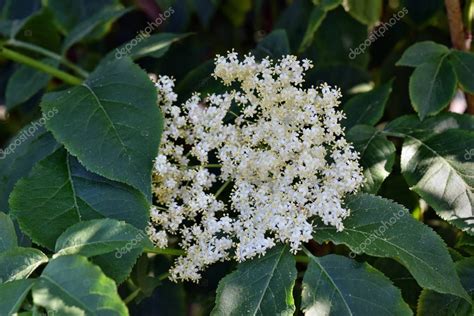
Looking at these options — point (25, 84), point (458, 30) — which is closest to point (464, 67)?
point (458, 30)

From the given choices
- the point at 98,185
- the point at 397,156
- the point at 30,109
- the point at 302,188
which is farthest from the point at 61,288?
the point at 30,109

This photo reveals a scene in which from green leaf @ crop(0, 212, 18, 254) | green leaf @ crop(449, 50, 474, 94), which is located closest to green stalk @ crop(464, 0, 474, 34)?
green leaf @ crop(449, 50, 474, 94)

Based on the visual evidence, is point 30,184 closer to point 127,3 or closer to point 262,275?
point 262,275

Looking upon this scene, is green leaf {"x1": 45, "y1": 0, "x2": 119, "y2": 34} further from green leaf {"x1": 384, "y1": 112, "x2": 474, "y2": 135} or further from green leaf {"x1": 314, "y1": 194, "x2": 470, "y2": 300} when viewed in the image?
green leaf {"x1": 314, "y1": 194, "x2": 470, "y2": 300}

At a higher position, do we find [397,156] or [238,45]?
[238,45]

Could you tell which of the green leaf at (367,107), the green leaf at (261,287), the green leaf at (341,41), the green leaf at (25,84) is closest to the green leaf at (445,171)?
the green leaf at (367,107)

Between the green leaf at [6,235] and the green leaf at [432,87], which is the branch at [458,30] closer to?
the green leaf at [432,87]

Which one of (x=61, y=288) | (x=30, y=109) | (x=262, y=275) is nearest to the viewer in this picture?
(x=61, y=288)
